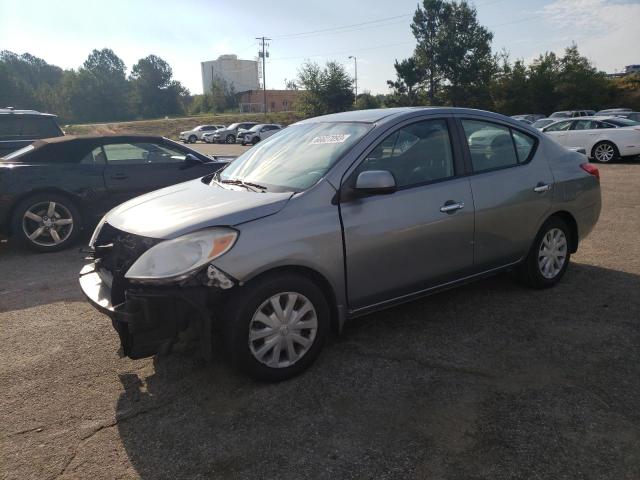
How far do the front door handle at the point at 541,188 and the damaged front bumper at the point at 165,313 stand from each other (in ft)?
9.26

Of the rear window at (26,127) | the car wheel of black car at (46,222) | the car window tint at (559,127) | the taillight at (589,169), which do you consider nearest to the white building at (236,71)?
the car window tint at (559,127)

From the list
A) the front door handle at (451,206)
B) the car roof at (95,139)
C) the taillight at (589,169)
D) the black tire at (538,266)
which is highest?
the car roof at (95,139)

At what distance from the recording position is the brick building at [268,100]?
93250 mm

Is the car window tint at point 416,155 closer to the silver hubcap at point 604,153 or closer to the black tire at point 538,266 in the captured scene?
the black tire at point 538,266

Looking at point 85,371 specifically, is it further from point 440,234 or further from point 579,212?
point 579,212

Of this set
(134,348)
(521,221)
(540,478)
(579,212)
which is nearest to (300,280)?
(134,348)

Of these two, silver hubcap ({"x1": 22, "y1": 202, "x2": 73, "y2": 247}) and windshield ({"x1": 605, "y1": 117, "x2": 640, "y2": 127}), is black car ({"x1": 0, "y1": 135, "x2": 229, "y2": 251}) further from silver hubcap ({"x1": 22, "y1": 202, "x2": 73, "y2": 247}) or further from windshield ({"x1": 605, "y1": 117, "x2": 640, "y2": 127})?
windshield ({"x1": 605, "y1": 117, "x2": 640, "y2": 127})

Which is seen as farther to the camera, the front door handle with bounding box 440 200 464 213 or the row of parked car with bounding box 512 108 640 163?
the row of parked car with bounding box 512 108 640 163

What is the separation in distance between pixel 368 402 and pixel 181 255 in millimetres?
1345

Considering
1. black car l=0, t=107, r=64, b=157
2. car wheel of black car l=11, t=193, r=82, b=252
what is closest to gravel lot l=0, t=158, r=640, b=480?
car wheel of black car l=11, t=193, r=82, b=252

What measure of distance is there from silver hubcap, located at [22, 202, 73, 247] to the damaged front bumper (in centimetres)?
405

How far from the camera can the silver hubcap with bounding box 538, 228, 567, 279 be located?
4406 millimetres

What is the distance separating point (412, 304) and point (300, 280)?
1641 millimetres

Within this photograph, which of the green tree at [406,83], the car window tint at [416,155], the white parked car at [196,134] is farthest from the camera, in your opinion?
the green tree at [406,83]
